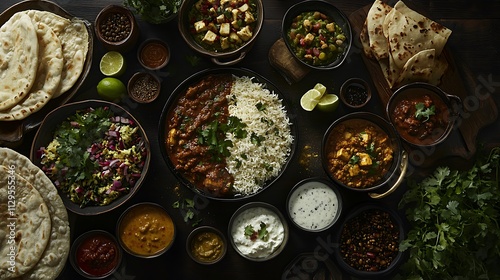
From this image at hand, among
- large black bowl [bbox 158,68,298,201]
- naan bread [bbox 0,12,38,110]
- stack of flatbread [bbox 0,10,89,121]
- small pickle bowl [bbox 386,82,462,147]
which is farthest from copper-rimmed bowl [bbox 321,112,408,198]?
naan bread [bbox 0,12,38,110]

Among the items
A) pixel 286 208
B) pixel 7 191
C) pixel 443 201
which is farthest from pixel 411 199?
pixel 7 191

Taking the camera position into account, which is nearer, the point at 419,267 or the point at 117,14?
the point at 419,267

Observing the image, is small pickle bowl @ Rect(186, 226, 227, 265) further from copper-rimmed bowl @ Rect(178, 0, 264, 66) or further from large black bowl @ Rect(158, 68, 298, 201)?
copper-rimmed bowl @ Rect(178, 0, 264, 66)

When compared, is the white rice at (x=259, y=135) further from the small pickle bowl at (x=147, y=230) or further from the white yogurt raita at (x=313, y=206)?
the small pickle bowl at (x=147, y=230)

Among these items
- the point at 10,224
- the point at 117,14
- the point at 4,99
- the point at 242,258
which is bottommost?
the point at 242,258

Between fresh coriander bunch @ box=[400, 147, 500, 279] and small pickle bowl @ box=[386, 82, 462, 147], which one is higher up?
small pickle bowl @ box=[386, 82, 462, 147]

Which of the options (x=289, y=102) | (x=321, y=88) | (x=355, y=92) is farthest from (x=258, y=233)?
(x=355, y=92)

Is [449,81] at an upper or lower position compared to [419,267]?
upper

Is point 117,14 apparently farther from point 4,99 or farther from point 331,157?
point 331,157
